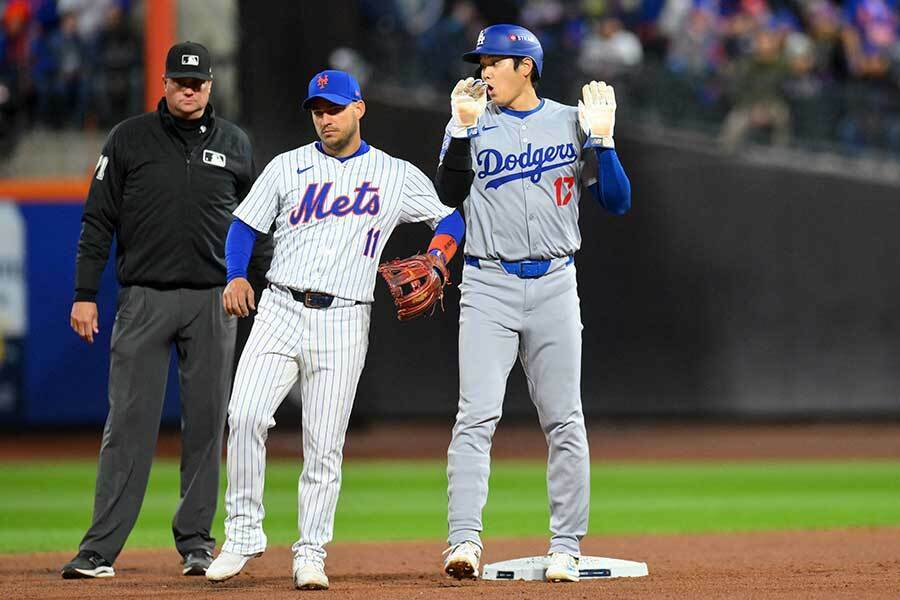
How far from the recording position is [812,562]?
582cm

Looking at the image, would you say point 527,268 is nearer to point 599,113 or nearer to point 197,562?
point 599,113

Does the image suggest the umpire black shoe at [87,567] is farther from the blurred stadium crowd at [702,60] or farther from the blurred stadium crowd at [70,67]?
the blurred stadium crowd at [702,60]

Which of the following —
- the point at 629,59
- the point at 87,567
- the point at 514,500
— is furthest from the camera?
the point at 629,59

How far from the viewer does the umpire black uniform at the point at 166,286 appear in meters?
5.61

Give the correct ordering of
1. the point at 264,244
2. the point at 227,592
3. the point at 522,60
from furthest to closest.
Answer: the point at 264,244 < the point at 522,60 < the point at 227,592

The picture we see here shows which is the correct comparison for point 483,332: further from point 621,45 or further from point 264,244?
point 621,45

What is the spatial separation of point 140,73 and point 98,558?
8680 mm

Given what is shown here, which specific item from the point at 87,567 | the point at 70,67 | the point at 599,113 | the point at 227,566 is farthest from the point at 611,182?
the point at 70,67

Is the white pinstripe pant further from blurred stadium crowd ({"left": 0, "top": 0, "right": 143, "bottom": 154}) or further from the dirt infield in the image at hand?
blurred stadium crowd ({"left": 0, "top": 0, "right": 143, "bottom": 154})

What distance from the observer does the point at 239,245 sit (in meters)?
5.07

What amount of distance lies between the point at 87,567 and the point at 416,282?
5.64ft

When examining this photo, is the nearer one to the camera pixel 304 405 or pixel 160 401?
pixel 304 405

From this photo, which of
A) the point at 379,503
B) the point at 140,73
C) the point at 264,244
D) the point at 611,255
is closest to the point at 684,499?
the point at 379,503

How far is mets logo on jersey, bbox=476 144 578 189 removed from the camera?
5.17m
